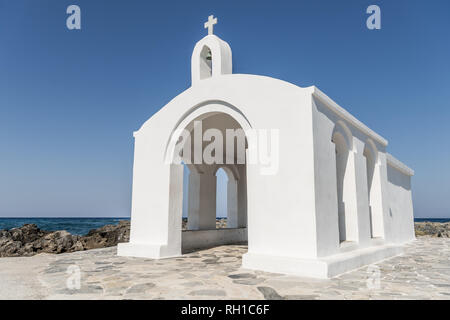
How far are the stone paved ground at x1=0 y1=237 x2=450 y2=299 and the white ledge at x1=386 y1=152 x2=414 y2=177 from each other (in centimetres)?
537

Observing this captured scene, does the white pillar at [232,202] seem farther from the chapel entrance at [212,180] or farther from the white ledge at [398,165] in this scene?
the white ledge at [398,165]

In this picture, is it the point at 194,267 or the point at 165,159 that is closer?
the point at 194,267

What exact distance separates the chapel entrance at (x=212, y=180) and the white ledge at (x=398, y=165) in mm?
5171

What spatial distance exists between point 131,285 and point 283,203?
2754 mm

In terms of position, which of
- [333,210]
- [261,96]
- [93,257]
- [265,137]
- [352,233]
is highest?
[261,96]

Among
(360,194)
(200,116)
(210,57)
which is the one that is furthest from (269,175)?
(210,57)

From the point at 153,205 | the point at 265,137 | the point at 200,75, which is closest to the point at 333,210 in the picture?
the point at 265,137

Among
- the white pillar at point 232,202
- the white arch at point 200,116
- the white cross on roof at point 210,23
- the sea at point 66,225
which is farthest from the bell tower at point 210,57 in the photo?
the sea at point 66,225

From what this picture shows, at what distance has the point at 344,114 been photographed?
6.63 meters

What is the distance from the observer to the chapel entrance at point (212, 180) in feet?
31.1

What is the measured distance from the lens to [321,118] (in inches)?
227

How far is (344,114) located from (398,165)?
285 inches

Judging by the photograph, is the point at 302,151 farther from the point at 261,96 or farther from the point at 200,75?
the point at 200,75

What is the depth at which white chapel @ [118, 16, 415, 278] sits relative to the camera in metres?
5.35
